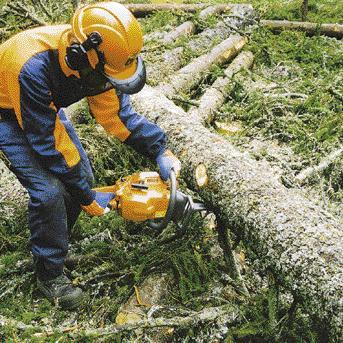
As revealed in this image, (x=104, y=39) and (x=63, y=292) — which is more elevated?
(x=104, y=39)

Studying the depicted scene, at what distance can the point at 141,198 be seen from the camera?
2.44 m

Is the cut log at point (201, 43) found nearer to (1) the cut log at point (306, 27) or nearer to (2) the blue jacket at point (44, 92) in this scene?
(1) the cut log at point (306, 27)

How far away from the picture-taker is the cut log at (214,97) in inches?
168

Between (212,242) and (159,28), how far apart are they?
414 cm

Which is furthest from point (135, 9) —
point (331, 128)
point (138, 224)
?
point (138, 224)

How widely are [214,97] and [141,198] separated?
7.71ft

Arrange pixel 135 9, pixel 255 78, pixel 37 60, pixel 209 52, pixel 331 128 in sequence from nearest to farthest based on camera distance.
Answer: pixel 37 60 < pixel 331 128 < pixel 255 78 < pixel 209 52 < pixel 135 9

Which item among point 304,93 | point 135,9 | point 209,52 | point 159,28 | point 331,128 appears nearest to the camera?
point 331,128

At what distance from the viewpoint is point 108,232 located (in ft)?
9.84

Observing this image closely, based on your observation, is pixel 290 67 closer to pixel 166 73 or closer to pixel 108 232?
pixel 166 73

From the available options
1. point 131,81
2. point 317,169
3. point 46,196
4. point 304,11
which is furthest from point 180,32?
point 46,196

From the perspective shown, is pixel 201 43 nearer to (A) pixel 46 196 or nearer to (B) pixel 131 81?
(B) pixel 131 81

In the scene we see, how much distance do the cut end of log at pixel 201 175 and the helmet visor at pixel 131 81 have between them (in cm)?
77

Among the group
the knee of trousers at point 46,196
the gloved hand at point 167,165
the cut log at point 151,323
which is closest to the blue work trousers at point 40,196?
the knee of trousers at point 46,196
